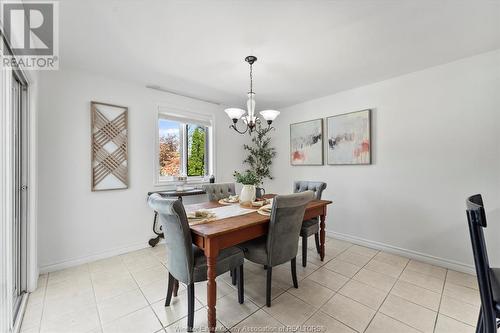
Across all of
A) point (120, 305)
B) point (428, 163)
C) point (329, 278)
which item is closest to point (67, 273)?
point (120, 305)

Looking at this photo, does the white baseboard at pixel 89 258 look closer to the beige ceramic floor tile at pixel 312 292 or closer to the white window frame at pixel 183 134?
the white window frame at pixel 183 134

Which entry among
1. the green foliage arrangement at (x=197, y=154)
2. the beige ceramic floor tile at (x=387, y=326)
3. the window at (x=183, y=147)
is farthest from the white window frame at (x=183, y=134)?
the beige ceramic floor tile at (x=387, y=326)

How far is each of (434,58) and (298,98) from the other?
1848 millimetres

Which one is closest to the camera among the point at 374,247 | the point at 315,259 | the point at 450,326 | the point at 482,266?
the point at 482,266

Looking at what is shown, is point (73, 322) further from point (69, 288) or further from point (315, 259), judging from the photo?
point (315, 259)

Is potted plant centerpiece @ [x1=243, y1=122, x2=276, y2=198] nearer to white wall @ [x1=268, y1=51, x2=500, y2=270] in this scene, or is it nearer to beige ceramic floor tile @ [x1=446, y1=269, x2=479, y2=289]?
white wall @ [x1=268, y1=51, x2=500, y2=270]

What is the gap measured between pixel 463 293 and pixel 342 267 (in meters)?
1.06

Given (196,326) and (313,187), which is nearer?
(196,326)

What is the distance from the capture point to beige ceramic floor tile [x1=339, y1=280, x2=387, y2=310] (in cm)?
190

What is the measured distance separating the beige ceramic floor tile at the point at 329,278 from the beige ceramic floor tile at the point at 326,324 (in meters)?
0.45

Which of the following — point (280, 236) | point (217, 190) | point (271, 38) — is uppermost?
point (271, 38)

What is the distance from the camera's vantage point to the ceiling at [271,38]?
1.62m

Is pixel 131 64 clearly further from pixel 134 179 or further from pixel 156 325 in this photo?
pixel 156 325

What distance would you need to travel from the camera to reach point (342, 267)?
255 cm
